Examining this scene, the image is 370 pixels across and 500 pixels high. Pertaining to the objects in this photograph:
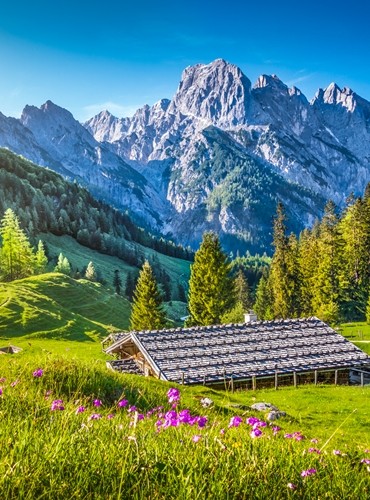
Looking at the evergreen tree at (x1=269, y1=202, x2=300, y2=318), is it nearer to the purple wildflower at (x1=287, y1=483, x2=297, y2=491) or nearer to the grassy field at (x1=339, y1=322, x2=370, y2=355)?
the grassy field at (x1=339, y1=322, x2=370, y2=355)

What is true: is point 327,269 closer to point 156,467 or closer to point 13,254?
point 13,254

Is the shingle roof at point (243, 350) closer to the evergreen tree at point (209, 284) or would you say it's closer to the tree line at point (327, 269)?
the evergreen tree at point (209, 284)

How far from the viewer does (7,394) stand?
263 inches

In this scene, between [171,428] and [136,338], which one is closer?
[171,428]

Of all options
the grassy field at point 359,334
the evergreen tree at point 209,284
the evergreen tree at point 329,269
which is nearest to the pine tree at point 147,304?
the evergreen tree at point 209,284

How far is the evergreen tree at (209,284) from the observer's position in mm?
74125

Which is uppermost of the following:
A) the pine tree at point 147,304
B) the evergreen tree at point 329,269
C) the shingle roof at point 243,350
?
the evergreen tree at point 329,269

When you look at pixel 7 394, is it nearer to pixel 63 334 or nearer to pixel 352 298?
pixel 63 334

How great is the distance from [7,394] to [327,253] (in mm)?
81977

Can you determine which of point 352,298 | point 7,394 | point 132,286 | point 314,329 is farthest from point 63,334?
point 132,286

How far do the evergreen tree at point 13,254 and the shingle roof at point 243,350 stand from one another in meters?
70.0

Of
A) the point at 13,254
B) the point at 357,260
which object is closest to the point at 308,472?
the point at 357,260

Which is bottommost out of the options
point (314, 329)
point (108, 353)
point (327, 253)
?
point (108, 353)

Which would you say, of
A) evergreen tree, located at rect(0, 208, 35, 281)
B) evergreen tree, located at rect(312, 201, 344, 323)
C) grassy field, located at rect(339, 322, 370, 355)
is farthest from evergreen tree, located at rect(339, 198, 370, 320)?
evergreen tree, located at rect(0, 208, 35, 281)
